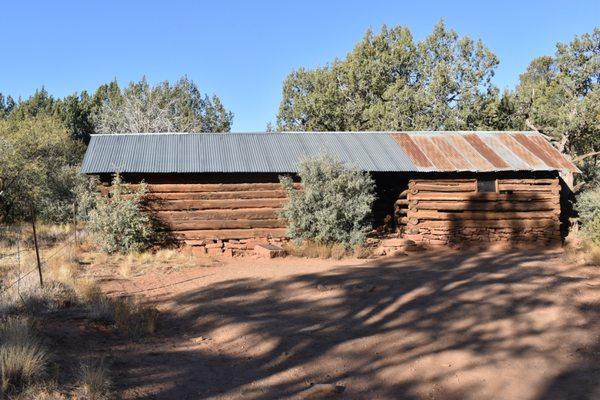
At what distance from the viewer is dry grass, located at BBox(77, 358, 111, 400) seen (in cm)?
464

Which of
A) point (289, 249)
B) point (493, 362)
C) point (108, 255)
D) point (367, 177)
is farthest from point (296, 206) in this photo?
point (493, 362)

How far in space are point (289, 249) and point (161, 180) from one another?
419 cm

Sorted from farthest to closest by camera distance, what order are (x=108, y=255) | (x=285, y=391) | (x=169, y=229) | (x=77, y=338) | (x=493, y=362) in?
(x=169, y=229) → (x=108, y=255) → (x=77, y=338) → (x=493, y=362) → (x=285, y=391)

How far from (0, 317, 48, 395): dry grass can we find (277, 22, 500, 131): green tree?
22359 mm

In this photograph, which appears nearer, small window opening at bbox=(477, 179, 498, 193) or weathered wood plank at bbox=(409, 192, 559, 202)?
weathered wood plank at bbox=(409, 192, 559, 202)

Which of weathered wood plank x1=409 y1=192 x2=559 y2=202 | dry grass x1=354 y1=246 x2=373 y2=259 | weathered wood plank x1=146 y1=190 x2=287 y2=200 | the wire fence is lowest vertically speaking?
dry grass x1=354 y1=246 x2=373 y2=259

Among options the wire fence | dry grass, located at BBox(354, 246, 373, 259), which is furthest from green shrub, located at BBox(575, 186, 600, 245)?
the wire fence

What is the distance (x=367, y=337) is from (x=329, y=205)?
792cm

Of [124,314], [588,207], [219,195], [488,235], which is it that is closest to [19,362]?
[124,314]

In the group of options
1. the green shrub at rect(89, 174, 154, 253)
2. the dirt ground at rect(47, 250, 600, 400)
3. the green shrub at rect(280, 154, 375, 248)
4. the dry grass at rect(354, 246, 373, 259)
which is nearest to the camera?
the dirt ground at rect(47, 250, 600, 400)

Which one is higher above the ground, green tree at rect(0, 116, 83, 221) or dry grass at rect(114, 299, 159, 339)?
green tree at rect(0, 116, 83, 221)

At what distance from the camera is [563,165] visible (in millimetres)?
16281

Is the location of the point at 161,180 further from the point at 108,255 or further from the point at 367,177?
the point at 367,177

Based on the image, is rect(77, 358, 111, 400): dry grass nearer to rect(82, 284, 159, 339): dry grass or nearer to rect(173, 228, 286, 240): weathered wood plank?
rect(82, 284, 159, 339): dry grass
